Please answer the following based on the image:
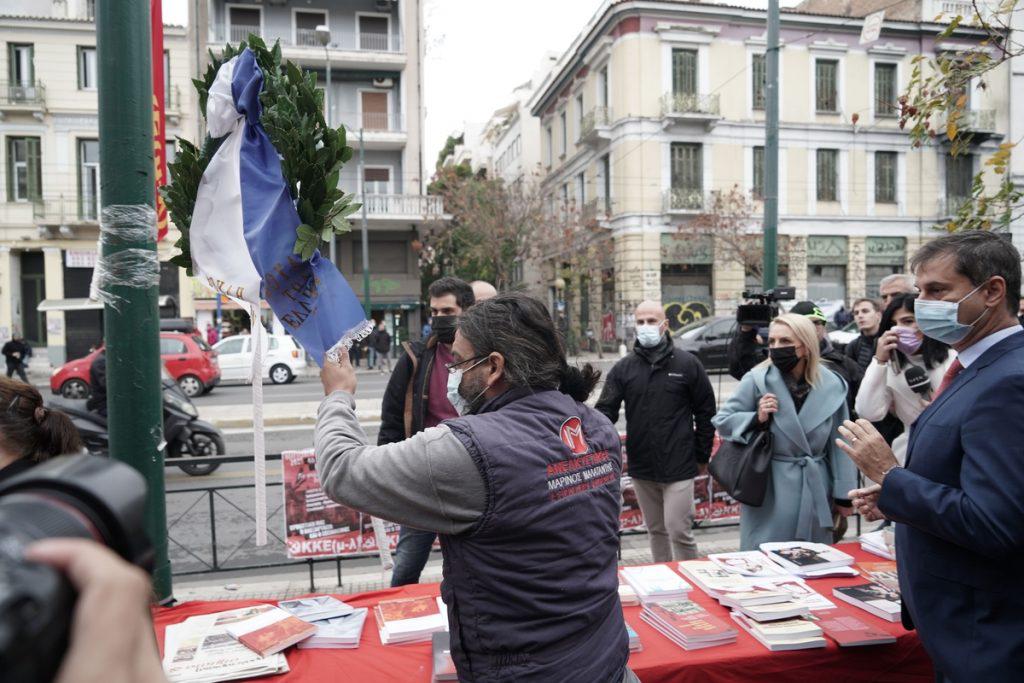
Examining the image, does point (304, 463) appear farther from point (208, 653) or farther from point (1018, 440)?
point (1018, 440)

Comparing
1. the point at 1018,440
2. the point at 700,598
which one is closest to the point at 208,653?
the point at 700,598

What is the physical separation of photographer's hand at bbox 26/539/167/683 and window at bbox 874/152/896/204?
33.4m

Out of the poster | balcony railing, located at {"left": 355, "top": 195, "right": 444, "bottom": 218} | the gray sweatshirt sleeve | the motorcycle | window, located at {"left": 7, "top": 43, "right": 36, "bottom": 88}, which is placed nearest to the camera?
the gray sweatshirt sleeve

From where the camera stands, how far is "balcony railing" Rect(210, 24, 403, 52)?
27.8m

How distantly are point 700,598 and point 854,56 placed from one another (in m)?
32.0

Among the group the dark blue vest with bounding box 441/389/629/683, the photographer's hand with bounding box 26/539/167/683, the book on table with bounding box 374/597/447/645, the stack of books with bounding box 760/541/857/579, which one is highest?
the photographer's hand with bounding box 26/539/167/683

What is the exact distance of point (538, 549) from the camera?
1.64 m

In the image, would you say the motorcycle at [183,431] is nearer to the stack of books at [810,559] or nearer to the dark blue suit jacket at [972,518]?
the stack of books at [810,559]

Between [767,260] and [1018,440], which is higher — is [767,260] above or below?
above

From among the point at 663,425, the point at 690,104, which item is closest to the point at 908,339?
the point at 663,425

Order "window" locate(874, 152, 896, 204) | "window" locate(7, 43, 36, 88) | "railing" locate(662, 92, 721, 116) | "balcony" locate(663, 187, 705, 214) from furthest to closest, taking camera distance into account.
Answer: "window" locate(874, 152, 896, 204) < "balcony" locate(663, 187, 705, 214) < "railing" locate(662, 92, 721, 116) < "window" locate(7, 43, 36, 88)

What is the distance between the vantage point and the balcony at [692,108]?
27.0 m

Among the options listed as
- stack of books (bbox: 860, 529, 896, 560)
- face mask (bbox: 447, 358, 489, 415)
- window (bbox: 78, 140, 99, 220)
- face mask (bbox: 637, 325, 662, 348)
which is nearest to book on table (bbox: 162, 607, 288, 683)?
face mask (bbox: 447, 358, 489, 415)

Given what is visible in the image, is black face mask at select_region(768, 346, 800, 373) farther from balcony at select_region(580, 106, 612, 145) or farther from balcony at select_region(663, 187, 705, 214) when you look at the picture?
balcony at select_region(580, 106, 612, 145)
